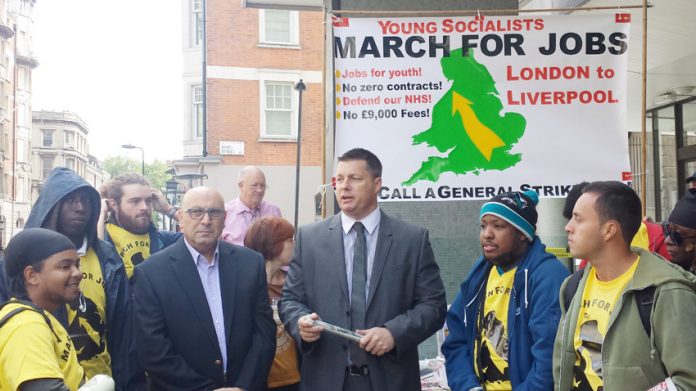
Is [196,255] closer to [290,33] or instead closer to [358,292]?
[358,292]

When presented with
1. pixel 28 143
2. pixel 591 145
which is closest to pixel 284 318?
pixel 591 145

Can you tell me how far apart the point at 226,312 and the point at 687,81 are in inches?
345

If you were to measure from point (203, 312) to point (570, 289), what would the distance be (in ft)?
6.42

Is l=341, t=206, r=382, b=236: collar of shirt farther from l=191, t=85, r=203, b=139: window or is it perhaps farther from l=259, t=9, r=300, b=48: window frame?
l=191, t=85, r=203, b=139: window

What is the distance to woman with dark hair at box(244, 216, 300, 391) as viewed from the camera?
4.18m

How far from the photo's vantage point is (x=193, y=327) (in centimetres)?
378

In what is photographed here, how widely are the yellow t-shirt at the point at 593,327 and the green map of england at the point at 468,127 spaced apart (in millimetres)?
1951

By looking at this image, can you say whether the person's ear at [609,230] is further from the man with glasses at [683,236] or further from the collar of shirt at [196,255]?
the collar of shirt at [196,255]

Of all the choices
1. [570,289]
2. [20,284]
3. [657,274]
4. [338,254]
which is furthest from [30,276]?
[657,274]

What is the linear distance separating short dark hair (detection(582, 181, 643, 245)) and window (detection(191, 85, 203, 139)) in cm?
2310

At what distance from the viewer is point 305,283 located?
3.81 metres

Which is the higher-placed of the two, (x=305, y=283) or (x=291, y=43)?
(x=291, y=43)

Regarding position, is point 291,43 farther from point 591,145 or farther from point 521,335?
point 521,335

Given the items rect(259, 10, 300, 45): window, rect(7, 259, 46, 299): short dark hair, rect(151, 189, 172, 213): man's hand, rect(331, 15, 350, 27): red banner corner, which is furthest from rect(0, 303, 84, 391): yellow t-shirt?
rect(259, 10, 300, 45): window
